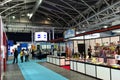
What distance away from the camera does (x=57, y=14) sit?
21.3m

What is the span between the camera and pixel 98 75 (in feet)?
24.7

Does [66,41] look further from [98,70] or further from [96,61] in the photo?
[98,70]

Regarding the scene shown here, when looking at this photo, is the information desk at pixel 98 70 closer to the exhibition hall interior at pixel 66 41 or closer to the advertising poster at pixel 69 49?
the exhibition hall interior at pixel 66 41

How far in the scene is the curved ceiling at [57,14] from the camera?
1481 cm

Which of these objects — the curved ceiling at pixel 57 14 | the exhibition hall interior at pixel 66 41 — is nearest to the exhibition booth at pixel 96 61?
the exhibition hall interior at pixel 66 41

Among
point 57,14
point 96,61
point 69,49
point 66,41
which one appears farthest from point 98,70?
point 57,14

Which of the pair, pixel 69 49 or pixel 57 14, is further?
pixel 57 14

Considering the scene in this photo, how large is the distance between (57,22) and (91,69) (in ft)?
58.6

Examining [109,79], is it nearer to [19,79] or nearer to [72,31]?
[19,79]

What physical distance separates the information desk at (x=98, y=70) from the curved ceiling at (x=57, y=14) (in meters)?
5.17

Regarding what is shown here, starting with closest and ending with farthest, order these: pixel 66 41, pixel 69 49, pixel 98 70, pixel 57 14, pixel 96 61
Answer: pixel 98 70 < pixel 96 61 < pixel 69 49 < pixel 66 41 < pixel 57 14

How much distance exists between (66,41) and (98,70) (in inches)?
321

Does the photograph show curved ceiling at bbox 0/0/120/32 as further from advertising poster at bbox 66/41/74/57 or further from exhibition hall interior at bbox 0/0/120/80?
advertising poster at bbox 66/41/74/57

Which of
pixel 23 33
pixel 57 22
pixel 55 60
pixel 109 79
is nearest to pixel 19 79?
pixel 109 79
